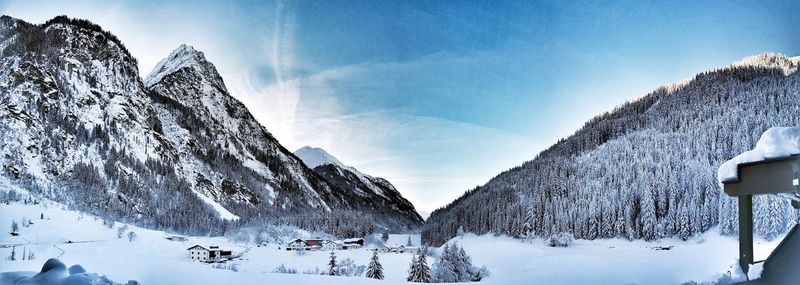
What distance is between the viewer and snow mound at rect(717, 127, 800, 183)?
8.79ft

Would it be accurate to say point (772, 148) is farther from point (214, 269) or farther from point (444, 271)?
point (444, 271)

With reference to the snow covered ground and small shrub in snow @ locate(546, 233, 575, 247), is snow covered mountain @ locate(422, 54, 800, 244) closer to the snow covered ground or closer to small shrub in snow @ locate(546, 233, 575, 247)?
small shrub in snow @ locate(546, 233, 575, 247)

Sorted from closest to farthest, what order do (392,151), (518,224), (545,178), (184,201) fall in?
(392,151) < (518,224) < (545,178) < (184,201)

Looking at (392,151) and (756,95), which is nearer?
(756,95)

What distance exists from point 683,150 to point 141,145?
41293 millimetres

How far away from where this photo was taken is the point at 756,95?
3986 millimetres

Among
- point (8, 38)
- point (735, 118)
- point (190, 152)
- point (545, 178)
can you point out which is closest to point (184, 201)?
point (190, 152)

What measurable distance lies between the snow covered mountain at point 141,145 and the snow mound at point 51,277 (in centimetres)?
185

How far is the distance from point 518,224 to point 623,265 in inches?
278

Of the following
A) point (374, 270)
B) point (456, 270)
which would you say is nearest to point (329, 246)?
point (456, 270)

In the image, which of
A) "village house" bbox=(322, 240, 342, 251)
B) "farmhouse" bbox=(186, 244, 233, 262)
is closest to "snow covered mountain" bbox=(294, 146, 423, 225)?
"village house" bbox=(322, 240, 342, 251)

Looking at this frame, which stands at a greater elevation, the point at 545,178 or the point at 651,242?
the point at 545,178

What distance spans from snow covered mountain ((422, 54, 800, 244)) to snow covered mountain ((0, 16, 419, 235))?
473 cm

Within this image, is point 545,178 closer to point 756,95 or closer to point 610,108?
point 610,108
